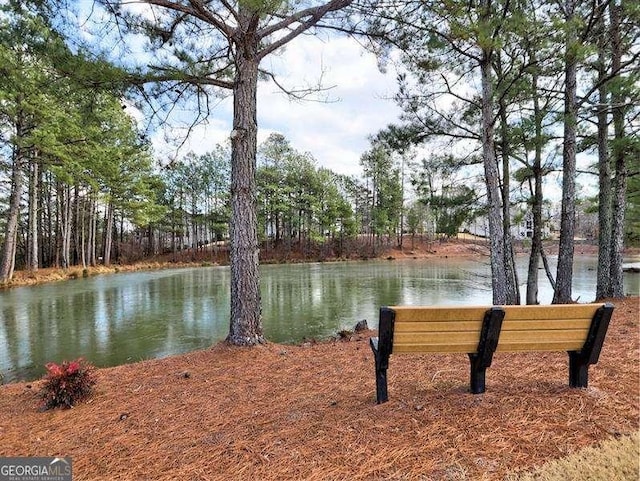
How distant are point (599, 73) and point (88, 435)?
8795 millimetres

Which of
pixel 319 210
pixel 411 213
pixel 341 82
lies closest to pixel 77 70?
pixel 341 82

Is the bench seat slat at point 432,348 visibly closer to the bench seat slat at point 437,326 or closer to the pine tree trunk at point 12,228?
the bench seat slat at point 437,326

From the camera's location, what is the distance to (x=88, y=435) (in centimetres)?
243

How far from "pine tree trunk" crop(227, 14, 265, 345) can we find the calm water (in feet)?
5.86

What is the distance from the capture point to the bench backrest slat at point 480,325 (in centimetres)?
218

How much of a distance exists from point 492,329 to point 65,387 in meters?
3.34

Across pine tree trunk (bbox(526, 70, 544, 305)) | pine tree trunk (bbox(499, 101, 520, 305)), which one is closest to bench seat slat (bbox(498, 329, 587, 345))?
pine tree trunk (bbox(499, 101, 520, 305))

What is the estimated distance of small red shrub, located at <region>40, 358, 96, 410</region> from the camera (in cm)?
298

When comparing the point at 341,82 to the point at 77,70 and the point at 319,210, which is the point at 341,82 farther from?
the point at 319,210

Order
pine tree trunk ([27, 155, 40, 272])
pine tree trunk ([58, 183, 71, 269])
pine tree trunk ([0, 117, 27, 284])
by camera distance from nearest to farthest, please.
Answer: pine tree trunk ([0, 117, 27, 284])
pine tree trunk ([27, 155, 40, 272])
pine tree trunk ([58, 183, 71, 269])

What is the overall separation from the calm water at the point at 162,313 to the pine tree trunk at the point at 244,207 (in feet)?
5.86

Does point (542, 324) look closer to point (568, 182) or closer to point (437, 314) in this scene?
point (437, 314)

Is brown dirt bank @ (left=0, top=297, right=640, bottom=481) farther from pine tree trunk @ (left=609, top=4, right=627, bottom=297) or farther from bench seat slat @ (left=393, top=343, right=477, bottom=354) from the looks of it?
pine tree trunk @ (left=609, top=4, right=627, bottom=297)

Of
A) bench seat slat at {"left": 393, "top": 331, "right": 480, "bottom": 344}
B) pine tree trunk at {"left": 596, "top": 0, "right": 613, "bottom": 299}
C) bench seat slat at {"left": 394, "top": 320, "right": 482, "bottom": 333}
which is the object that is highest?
pine tree trunk at {"left": 596, "top": 0, "right": 613, "bottom": 299}
